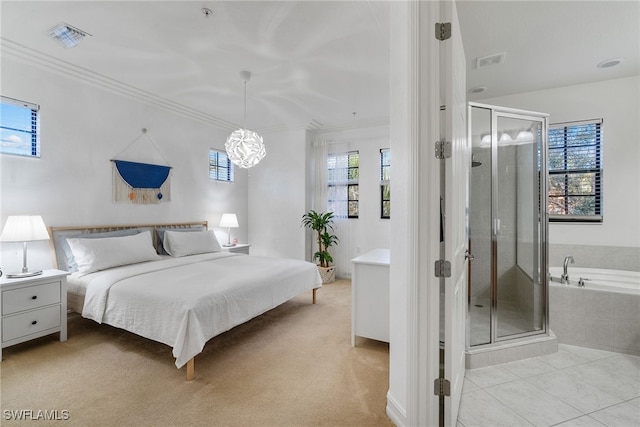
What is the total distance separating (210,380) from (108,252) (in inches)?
77.7

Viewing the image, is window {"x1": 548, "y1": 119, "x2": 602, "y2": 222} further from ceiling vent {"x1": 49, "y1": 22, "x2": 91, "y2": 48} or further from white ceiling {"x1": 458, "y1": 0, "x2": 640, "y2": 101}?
ceiling vent {"x1": 49, "y1": 22, "x2": 91, "y2": 48}

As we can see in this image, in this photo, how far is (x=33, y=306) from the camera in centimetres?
258

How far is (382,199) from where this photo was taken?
5.14 m

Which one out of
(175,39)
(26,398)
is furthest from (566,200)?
(26,398)

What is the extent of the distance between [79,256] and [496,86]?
5.07 m

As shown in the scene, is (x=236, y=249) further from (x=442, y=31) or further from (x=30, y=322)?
(x=442, y=31)

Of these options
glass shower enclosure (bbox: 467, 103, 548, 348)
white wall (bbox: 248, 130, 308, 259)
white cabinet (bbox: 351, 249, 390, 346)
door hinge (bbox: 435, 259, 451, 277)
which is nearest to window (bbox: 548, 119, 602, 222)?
glass shower enclosure (bbox: 467, 103, 548, 348)

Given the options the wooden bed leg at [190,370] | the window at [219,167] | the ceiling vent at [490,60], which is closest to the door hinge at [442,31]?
the ceiling vent at [490,60]

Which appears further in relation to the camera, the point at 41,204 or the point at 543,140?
the point at 41,204

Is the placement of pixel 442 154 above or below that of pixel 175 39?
below

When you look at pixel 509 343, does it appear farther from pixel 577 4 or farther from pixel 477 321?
pixel 577 4

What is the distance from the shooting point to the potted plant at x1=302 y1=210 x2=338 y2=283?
510 centimetres

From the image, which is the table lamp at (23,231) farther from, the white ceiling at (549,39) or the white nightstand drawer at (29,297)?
the white ceiling at (549,39)

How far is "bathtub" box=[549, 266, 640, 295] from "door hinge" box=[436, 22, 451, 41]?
2578mm
